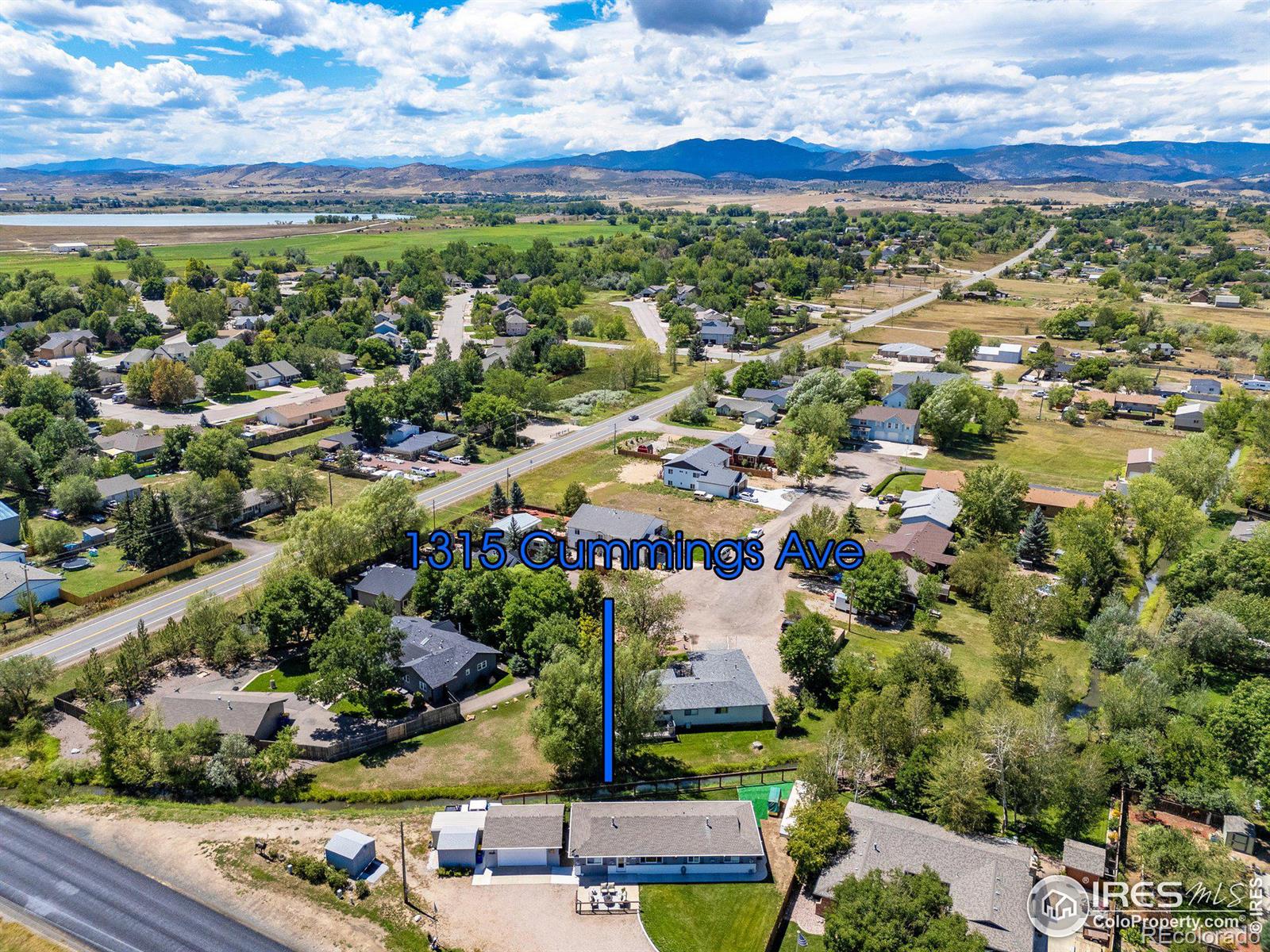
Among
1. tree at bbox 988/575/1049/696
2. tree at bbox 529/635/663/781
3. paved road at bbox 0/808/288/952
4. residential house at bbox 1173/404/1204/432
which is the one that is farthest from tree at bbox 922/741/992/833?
residential house at bbox 1173/404/1204/432

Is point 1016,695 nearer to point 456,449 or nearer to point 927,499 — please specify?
point 927,499

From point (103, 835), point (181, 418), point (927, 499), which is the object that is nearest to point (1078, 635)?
point (927, 499)

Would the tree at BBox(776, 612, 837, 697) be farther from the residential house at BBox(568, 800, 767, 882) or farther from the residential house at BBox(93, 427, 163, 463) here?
the residential house at BBox(93, 427, 163, 463)

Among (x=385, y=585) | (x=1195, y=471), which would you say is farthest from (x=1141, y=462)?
(x=385, y=585)

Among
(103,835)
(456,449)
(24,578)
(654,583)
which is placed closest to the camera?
(103,835)

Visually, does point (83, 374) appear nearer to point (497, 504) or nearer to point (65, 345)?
point (65, 345)

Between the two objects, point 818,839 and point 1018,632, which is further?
point 1018,632
